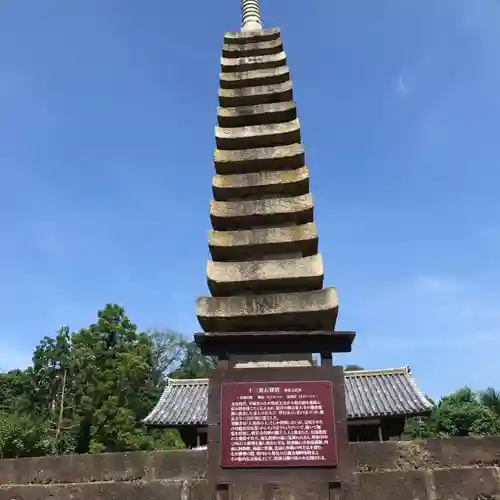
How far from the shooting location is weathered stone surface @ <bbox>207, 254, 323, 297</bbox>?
23.5 ft

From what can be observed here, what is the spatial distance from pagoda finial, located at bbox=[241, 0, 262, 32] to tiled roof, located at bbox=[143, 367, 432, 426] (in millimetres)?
11931

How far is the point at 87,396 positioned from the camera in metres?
32.2

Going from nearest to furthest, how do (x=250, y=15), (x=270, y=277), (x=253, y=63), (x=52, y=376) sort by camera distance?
1. (x=270, y=277)
2. (x=253, y=63)
3. (x=250, y=15)
4. (x=52, y=376)

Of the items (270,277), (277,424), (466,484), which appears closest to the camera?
(277,424)

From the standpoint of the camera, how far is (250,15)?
10.6 m

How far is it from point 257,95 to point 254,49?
4.16 feet

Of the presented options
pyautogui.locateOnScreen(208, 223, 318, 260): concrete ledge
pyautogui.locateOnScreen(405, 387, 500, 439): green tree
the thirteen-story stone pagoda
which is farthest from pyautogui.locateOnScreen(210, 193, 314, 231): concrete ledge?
pyautogui.locateOnScreen(405, 387, 500, 439): green tree

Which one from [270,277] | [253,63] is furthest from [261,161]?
[253,63]

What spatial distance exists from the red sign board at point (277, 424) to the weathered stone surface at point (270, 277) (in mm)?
1451

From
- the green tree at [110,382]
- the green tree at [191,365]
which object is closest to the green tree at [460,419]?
the green tree at [110,382]

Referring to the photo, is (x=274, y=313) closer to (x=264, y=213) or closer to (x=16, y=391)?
(x=264, y=213)

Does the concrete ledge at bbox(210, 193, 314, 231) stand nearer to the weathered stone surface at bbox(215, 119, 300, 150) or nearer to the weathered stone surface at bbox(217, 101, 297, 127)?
the weathered stone surface at bbox(215, 119, 300, 150)

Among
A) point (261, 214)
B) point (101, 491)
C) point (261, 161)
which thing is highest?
point (261, 161)

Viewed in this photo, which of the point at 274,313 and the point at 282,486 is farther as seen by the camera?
the point at 274,313
